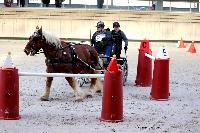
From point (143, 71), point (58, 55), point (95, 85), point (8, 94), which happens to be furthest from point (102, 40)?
point (8, 94)

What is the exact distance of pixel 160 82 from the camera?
13.4 m

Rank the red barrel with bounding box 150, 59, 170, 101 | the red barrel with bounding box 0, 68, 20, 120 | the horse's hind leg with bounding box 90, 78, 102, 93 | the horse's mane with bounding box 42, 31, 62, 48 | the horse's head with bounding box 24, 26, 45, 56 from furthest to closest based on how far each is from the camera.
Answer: the horse's hind leg with bounding box 90, 78, 102, 93
the red barrel with bounding box 150, 59, 170, 101
the horse's mane with bounding box 42, 31, 62, 48
the horse's head with bounding box 24, 26, 45, 56
the red barrel with bounding box 0, 68, 20, 120

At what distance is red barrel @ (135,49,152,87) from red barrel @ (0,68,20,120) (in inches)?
222

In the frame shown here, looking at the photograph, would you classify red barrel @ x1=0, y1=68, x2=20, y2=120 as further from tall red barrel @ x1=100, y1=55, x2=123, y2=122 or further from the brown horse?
the brown horse

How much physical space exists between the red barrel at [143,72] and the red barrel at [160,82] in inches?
92.3

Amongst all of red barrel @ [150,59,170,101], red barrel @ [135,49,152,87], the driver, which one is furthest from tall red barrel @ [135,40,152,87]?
red barrel @ [150,59,170,101]

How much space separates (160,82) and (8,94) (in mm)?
3865

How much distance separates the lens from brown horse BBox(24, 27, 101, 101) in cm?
1304

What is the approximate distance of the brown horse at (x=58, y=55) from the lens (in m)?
13.0

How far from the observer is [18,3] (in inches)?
1401

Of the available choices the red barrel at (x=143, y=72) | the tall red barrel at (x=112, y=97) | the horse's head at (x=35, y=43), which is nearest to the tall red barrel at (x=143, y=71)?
the red barrel at (x=143, y=72)

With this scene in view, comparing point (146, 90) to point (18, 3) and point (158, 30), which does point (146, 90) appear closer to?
point (158, 30)

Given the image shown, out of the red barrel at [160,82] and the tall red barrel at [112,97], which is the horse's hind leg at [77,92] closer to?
the red barrel at [160,82]

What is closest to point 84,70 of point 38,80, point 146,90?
point 146,90
